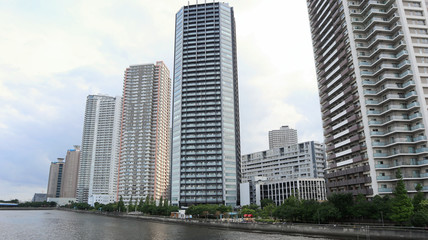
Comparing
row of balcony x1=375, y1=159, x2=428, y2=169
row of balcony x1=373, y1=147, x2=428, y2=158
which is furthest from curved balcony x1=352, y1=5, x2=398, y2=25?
row of balcony x1=375, y1=159, x2=428, y2=169

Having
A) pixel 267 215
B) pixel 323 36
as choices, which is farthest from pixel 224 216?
pixel 323 36

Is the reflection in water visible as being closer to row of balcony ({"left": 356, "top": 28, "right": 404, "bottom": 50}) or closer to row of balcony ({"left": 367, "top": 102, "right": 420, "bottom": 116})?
row of balcony ({"left": 367, "top": 102, "right": 420, "bottom": 116})

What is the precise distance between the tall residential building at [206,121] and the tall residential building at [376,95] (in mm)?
75215

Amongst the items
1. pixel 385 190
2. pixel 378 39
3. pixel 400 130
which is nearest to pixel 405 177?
pixel 385 190

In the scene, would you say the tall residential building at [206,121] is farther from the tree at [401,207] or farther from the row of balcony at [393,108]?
the tree at [401,207]

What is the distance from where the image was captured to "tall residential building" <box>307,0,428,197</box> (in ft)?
286

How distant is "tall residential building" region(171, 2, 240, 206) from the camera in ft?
573

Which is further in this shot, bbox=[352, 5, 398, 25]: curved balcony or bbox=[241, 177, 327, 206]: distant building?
bbox=[241, 177, 327, 206]: distant building

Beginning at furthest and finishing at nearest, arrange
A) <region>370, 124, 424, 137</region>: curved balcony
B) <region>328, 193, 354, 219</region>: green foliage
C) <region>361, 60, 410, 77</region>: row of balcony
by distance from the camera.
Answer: <region>361, 60, 410, 77</region>: row of balcony → <region>370, 124, 424, 137</region>: curved balcony → <region>328, 193, 354, 219</region>: green foliage

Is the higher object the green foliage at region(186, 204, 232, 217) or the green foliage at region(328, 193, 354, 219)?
the green foliage at region(328, 193, 354, 219)

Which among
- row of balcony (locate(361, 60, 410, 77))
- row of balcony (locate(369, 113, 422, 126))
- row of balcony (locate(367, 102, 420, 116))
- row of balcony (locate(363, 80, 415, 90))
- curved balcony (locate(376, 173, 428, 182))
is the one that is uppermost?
row of balcony (locate(361, 60, 410, 77))

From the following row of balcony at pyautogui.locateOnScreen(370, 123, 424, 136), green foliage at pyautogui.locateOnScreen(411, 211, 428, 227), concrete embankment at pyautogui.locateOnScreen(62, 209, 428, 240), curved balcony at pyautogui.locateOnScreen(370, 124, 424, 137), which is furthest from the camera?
row of balcony at pyautogui.locateOnScreen(370, 123, 424, 136)

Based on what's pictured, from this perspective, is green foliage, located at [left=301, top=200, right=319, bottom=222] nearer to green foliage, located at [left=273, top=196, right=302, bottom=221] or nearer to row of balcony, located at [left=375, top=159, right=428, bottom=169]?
green foliage, located at [left=273, top=196, right=302, bottom=221]

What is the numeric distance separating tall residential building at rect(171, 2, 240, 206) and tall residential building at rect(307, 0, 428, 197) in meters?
75.2
